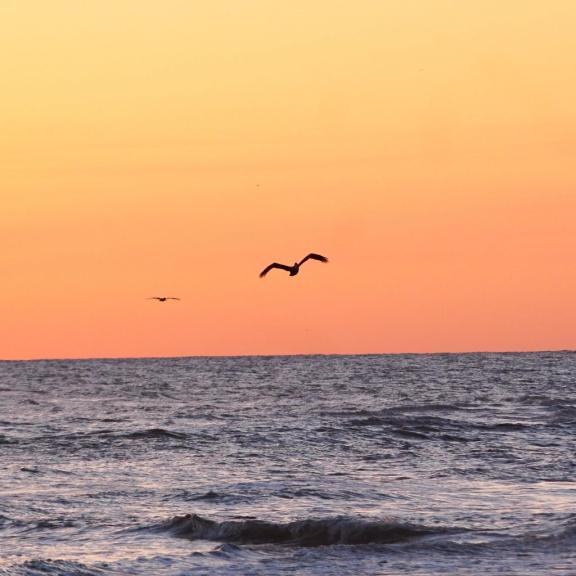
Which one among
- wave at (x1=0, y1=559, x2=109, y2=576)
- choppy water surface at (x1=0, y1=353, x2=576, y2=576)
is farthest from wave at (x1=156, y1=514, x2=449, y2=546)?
wave at (x1=0, y1=559, x2=109, y2=576)

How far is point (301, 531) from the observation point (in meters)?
23.3

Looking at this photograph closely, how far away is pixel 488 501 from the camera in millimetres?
26391

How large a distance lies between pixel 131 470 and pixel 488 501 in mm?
10322

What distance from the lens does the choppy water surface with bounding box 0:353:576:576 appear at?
21.0m

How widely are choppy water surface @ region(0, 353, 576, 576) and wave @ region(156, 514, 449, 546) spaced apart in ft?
0.12

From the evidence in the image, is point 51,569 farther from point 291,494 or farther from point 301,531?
point 291,494

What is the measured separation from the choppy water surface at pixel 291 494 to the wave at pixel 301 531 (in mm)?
38

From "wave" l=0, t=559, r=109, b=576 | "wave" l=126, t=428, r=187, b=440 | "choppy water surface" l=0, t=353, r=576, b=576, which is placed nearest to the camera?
"wave" l=0, t=559, r=109, b=576

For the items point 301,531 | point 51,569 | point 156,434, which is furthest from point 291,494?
point 156,434

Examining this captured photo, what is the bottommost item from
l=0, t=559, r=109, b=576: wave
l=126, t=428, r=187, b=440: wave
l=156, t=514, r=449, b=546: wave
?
l=0, t=559, r=109, b=576: wave

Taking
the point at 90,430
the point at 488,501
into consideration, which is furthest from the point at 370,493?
the point at 90,430

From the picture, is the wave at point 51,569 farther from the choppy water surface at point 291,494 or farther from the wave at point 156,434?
the wave at point 156,434

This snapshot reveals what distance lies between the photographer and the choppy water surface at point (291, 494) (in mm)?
20984

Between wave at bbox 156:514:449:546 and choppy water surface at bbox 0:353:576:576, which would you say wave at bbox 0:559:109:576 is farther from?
wave at bbox 156:514:449:546
